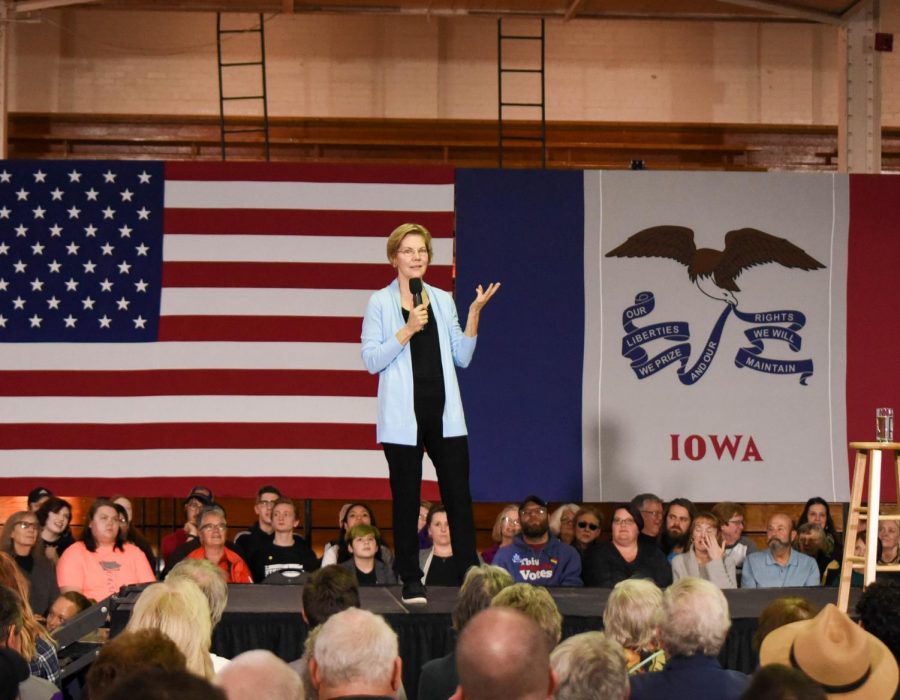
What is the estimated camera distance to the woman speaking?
197 inches

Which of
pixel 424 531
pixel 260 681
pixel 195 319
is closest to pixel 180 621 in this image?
pixel 260 681

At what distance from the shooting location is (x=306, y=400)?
8.50 meters

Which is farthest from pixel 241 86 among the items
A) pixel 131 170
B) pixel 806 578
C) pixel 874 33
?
pixel 806 578

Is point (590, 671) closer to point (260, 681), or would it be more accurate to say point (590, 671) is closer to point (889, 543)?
point (260, 681)

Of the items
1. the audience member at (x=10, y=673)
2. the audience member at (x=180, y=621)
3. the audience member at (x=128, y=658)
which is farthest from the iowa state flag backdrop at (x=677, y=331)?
the audience member at (x=128, y=658)

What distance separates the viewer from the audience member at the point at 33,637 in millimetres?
3978

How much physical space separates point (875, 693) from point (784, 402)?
5901mm

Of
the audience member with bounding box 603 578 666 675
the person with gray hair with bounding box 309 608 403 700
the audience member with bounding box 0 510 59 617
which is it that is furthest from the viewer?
the audience member with bounding box 0 510 59 617

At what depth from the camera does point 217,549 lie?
269 inches

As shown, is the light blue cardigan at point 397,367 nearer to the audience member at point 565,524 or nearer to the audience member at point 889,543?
the audience member at point 565,524

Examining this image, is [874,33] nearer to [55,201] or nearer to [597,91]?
[597,91]

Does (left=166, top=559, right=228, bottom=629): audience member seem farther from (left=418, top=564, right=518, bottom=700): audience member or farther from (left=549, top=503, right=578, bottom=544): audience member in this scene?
(left=549, top=503, right=578, bottom=544): audience member

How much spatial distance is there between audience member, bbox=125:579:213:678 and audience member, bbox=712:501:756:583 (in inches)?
188

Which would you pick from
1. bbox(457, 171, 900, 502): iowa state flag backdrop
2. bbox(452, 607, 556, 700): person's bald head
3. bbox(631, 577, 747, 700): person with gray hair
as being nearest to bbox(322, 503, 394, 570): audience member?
bbox(457, 171, 900, 502): iowa state flag backdrop
